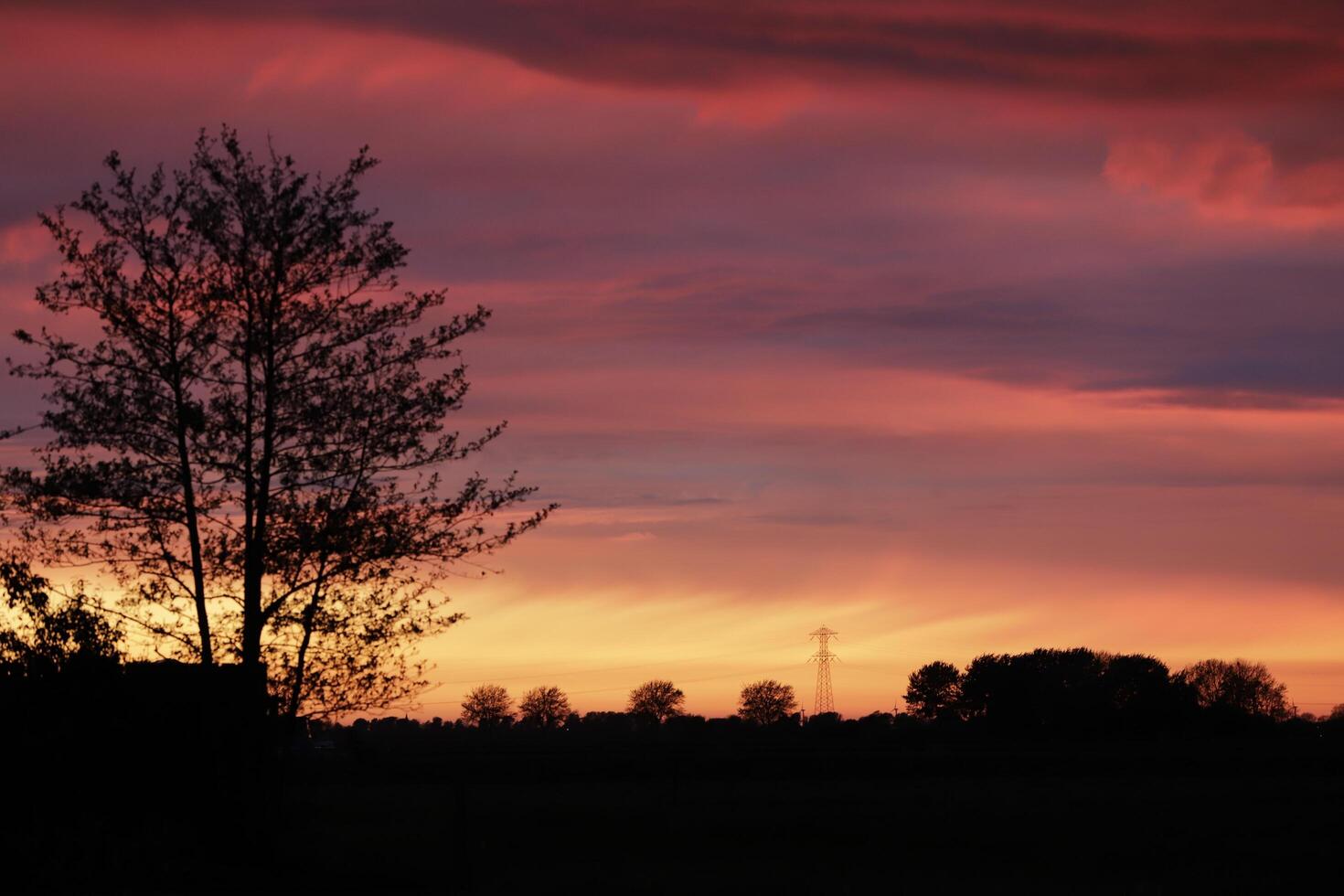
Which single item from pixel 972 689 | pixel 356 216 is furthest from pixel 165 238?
pixel 972 689

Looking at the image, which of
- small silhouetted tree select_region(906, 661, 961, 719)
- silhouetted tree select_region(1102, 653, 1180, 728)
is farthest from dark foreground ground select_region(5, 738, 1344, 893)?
small silhouetted tree select_region(906, 661, 961, 719)

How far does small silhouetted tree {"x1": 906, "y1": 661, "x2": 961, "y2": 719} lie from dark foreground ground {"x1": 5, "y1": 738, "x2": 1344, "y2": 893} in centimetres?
9139

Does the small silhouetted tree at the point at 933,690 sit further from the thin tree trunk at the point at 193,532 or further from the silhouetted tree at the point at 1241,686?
the thin tree trunk at the point at 193,532

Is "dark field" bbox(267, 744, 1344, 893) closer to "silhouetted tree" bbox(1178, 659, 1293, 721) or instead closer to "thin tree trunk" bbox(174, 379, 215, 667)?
"thin tree trunk" bbox(174, 379, 215, 667)

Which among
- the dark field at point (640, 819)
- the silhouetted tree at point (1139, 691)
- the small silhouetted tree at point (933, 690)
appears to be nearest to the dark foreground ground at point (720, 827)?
the dark field at point (640, 819)

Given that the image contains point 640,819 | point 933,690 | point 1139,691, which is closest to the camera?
point 640,819

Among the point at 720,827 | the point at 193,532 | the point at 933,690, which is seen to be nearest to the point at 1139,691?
the point at 933,690

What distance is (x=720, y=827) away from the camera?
42.5 metres

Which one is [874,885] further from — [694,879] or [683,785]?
[683,785]

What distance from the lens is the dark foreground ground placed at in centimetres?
2148

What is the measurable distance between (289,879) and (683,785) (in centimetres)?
4227

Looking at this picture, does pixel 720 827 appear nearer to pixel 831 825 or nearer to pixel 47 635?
pixel 831 825

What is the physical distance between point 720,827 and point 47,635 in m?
26.2

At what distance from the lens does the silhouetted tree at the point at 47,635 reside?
20.2 m
